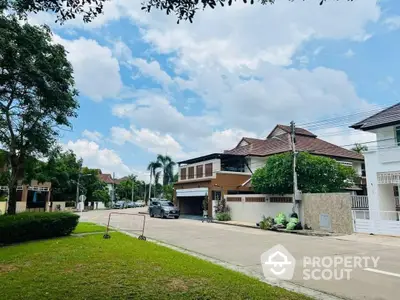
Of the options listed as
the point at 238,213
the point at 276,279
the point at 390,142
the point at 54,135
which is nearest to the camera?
the point at 276,279

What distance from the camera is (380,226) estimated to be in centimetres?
1581

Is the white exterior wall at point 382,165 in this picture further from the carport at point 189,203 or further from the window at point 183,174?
the window at point 183,174

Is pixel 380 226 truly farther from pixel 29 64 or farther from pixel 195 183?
pixel 195 183

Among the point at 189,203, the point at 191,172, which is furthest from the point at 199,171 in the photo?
the point at 189,203

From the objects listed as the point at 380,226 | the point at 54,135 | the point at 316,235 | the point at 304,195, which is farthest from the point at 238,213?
the point at 54,135

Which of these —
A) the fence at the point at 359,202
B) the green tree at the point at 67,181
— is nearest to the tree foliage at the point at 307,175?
the fence at the point at 359,202

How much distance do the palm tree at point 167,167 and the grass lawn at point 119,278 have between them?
4940 centimetres

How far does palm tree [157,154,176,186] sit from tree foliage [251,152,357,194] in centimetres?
3824

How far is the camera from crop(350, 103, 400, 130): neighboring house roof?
18125 millimetres

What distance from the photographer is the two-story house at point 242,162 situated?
3045cm

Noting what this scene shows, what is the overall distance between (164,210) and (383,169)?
19.4 meters

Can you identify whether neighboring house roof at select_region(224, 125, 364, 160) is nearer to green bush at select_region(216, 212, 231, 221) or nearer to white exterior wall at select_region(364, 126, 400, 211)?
green bush at select_region(216, 212, 231, 221)

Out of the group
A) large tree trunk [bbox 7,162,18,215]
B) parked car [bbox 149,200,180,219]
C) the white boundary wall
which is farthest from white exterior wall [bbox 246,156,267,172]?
large tree trunk [bbox 7,162,18,215]

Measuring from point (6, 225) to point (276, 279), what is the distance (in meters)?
9.61
